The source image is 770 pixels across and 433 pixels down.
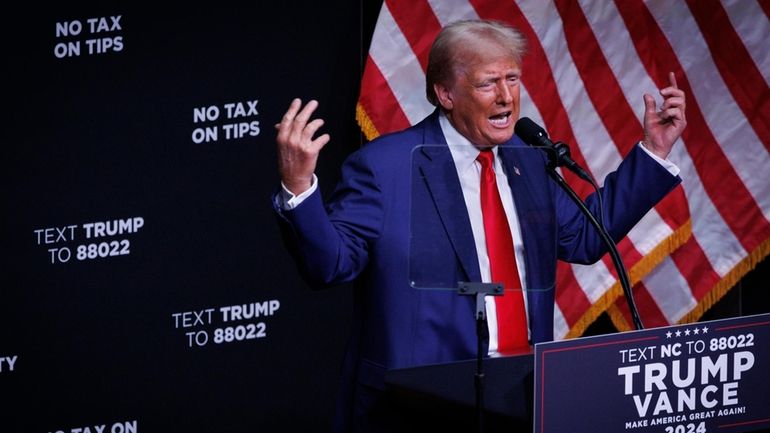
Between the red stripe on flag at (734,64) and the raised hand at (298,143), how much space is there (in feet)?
6.79

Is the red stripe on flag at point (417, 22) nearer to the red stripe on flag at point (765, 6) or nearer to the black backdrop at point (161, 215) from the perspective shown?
the black backdrop at point (161, 215)

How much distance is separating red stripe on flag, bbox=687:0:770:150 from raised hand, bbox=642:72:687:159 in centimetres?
129

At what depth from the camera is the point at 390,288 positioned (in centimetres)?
262

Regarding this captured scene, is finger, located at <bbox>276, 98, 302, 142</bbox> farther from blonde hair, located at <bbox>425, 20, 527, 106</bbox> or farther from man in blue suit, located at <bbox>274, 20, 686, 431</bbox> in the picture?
blonde hair, located at <bbox>425, 20, 527, 106</bbox>

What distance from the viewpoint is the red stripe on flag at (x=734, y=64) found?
3.88 metres

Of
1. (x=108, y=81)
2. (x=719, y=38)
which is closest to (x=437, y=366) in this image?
(x=108, y=81)

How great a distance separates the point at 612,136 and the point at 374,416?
163 cm

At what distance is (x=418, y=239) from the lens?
215 cm

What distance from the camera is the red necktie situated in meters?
2.52

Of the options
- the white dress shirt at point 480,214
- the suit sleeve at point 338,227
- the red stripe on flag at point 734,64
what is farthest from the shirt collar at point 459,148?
the red stripe on flag at point 734,64

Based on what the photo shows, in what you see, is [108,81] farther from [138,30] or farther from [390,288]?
[390,288]

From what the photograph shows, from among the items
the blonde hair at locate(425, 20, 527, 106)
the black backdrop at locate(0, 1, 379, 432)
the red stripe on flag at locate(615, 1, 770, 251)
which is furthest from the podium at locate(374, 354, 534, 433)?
the red stripe on flag at locate(615, 1, 770, 251)

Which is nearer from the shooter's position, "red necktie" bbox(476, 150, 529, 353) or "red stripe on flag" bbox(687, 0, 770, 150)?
"red necktie" bbox(476, 150, 529, 353)

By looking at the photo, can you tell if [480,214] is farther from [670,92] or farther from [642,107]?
[642,107]
